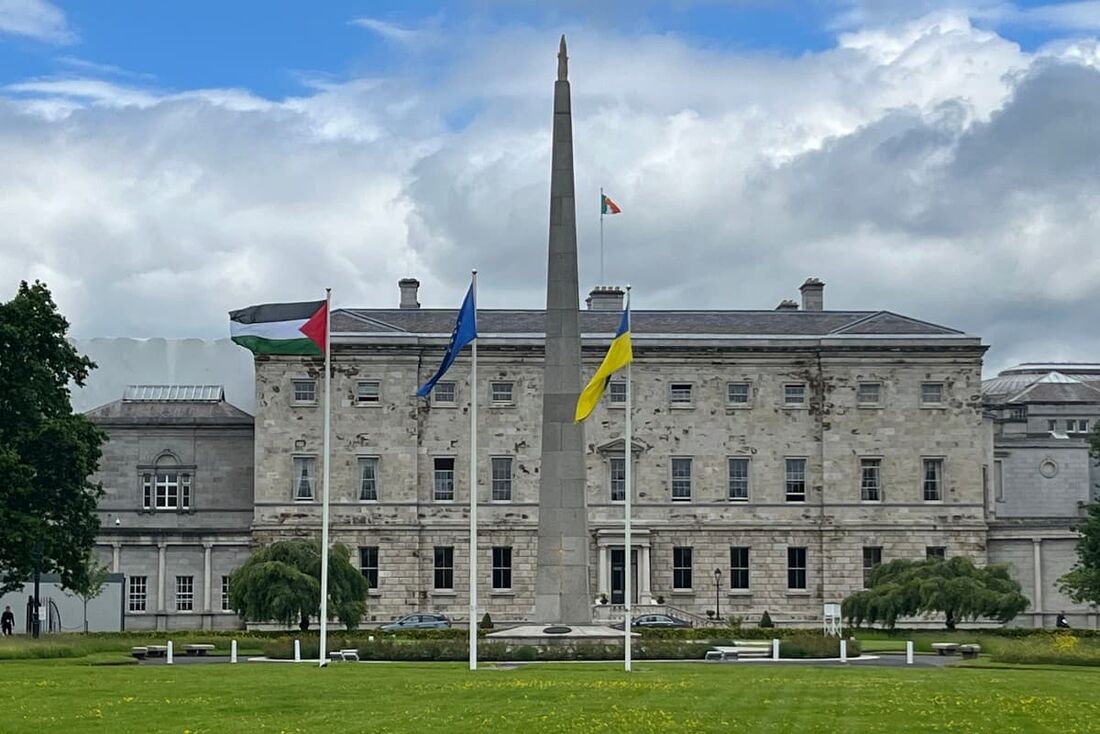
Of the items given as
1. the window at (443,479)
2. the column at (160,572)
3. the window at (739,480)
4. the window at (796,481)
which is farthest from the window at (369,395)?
the window at (796,481)

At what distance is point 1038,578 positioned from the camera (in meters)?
89.5

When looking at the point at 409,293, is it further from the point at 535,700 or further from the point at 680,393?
the point at 535,700

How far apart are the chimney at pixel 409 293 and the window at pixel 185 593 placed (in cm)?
1610

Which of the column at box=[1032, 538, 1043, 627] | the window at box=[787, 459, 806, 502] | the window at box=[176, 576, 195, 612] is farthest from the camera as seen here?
the window at box=[787, 459, 806, 502]

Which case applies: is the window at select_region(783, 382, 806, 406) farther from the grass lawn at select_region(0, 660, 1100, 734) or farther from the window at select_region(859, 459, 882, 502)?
the grass lawn at select_region(0, 660, 1100, 734)

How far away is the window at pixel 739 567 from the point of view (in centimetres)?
8831

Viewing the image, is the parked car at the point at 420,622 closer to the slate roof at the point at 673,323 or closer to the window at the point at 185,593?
the window at the point at 185,593

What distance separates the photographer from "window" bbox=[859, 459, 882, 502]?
89062 mm

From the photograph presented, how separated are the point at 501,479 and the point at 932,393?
19383 millimetres

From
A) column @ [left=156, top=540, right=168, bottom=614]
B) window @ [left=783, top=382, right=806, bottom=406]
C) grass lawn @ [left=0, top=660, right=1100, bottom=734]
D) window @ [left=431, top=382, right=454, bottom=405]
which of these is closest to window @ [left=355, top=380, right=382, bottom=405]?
window @ [left=431, top=382, right=454, bottom=405]

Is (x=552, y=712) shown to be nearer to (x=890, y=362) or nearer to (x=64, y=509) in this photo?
(x=64, y=509)

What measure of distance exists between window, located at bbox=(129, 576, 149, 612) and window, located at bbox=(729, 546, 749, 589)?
2534 centimetres

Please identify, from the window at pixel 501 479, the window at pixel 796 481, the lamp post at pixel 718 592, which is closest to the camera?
the lamp post at pixel 718 592

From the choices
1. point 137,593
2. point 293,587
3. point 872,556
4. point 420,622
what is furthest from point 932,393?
point 137,593
